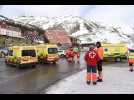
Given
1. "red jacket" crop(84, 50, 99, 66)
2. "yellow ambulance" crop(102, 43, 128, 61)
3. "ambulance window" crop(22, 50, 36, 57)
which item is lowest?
"yellow ambulance" crop(102, 43, 128, 61)

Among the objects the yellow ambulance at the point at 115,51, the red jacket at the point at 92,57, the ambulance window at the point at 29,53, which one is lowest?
the yellow ambulance at the point at 115,51

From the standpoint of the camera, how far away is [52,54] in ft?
128

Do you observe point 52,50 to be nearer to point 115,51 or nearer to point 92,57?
point 115,51

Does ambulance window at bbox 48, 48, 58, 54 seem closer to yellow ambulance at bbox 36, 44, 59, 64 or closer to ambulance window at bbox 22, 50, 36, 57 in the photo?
yellow ambulance at bbox 36, 44, 59, 64

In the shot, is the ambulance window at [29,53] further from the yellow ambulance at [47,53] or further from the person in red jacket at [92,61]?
the person in red jacket at [92,61]

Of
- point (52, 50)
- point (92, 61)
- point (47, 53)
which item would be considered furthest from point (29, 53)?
point (92, 61)

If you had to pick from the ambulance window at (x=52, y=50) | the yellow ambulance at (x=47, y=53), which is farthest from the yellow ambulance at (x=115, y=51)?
the yellow ambulance at (x=47, y=53)

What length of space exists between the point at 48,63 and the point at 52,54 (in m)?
1.18

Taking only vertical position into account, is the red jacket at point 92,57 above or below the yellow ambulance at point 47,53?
Answer: above

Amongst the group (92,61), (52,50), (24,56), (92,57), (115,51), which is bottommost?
(115,51)

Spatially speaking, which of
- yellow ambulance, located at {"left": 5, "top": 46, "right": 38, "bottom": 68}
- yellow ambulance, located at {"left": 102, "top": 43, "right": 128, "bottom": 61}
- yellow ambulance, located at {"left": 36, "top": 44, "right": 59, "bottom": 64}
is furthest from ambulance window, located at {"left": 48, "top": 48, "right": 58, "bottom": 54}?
yellow ambulance, located at {"left": 5, "top": 46, "right": 38, "bottom": 68}

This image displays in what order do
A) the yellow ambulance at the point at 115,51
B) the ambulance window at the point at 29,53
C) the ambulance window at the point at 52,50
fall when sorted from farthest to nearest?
the yellow ambulance at the point at 115,51 < the ambulance window at the point at 52,50 < the ambulance window at the point at 29,53
